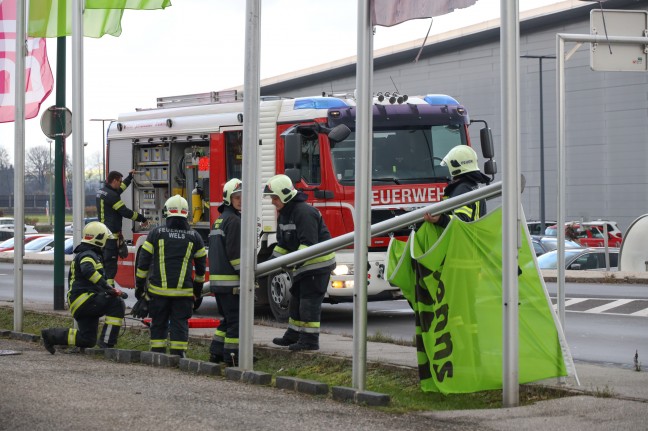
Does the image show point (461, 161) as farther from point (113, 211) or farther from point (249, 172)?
point (113, 211)

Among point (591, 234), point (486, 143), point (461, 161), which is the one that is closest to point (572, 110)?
point (591, 234)

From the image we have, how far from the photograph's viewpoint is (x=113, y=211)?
58.0 feet

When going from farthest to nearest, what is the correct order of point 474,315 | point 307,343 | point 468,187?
point 307,343, point 468,187, point 474,315

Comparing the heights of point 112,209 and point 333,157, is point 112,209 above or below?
below

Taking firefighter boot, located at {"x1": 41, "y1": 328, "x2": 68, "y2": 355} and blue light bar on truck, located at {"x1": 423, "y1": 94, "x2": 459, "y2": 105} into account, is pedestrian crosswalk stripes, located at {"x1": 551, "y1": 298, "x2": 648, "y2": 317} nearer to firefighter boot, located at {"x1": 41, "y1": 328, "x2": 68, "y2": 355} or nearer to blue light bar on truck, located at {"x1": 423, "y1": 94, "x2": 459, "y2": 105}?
blue light bar on truck, located at {"x1": 423, "y1": 94, "x2": 459, "y2": 105}

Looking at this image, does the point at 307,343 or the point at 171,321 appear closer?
the point at 171,321

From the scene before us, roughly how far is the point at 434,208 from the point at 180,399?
8.12 ft

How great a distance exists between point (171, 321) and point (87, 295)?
1.21 metres

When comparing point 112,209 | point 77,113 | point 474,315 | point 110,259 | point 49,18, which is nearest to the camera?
point 474,315

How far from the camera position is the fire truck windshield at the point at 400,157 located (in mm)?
15852

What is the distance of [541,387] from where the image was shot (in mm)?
8805

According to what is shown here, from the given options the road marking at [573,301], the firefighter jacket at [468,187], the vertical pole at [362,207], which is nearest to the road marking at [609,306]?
the road marking at [573,301]

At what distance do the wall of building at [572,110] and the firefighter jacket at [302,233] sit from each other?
41354mm

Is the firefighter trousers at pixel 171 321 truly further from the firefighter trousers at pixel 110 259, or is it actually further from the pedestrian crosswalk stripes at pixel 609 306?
the pedestrian crosswalk stripes at pixel 609 306
